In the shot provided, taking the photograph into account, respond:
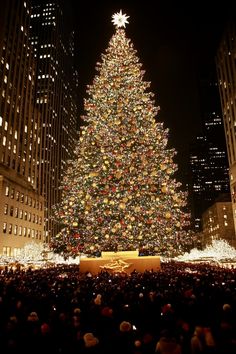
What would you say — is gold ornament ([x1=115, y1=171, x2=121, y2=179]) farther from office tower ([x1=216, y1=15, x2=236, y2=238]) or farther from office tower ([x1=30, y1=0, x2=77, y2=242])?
office tower ([x1=30, y1=0, x2=77, y2=242])

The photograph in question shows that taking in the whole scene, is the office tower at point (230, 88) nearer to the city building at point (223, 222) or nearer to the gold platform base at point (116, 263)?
the gold platform base at point (116, 263)

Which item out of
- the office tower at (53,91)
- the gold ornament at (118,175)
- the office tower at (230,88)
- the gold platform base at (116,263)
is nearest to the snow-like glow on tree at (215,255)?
the office tower at (230,88)

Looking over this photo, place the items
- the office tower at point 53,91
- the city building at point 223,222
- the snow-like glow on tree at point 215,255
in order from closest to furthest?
1. the snow-like glow on tree at point 215,255
2. the city building at point 223,222
3. the office tower at point 53,91

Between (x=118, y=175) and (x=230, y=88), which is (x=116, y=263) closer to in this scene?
(x=118, y=175)

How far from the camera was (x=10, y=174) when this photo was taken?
2516 inches

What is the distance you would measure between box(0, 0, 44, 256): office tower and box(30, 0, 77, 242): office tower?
37.1 m

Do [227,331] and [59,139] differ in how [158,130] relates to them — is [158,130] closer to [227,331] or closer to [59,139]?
[227,331]

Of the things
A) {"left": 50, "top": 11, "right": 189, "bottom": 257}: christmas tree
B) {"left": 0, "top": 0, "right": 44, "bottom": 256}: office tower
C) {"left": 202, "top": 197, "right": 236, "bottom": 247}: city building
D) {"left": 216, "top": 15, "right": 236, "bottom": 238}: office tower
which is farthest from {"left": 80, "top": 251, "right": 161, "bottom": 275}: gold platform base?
{"left": 202, "top": 197, "right": 236, "bottom": 247}: city building

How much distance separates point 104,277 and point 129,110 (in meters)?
14.6

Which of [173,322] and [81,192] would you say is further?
[81,192]

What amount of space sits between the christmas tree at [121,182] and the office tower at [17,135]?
3428 cm

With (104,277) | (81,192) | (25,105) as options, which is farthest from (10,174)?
(104,277)

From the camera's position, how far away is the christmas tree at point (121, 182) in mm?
24922

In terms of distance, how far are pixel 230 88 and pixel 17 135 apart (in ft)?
151
